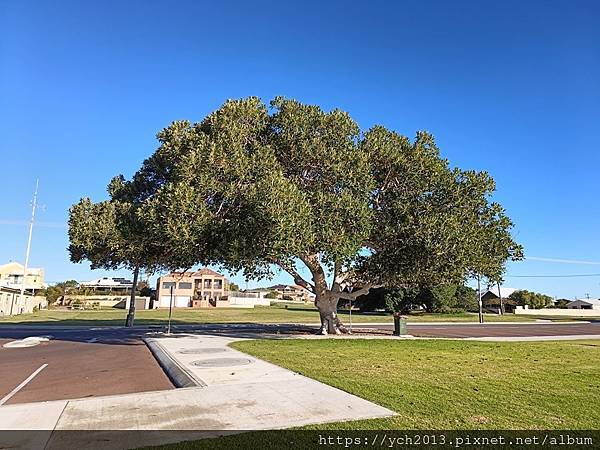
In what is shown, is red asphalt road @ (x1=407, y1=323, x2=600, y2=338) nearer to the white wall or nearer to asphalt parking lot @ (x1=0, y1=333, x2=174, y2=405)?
asphalt parking lot @ (x1=0, y1=333, x2=174, y2=405)

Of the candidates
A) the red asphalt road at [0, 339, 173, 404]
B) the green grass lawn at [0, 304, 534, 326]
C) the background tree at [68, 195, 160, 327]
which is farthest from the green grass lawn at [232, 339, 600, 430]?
the green grass lawn at [0, 304, 534, 326]

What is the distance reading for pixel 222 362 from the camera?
13.0 metres

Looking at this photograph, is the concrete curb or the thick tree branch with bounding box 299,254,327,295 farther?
the thick tree branch with bounding box 299,254,327,295

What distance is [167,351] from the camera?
622 inches

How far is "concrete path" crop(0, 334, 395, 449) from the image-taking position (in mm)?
6078

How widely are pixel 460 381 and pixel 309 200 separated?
10.1 m

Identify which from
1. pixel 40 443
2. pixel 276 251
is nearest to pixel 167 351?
pixel 276 251

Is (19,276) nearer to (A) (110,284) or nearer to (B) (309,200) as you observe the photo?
(A) (110,284)

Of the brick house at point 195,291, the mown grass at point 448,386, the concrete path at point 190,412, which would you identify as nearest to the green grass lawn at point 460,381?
the mown grass at point 448,386

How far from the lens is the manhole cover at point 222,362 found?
40.9 feet

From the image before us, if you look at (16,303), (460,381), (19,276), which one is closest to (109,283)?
(19,276)

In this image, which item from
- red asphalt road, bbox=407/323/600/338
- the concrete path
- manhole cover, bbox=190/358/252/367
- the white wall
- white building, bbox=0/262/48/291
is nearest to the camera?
the concrete path

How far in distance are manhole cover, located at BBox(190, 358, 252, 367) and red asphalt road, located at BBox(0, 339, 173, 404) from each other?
3.55 ft

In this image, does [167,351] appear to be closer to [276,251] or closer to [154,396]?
[276,251]
